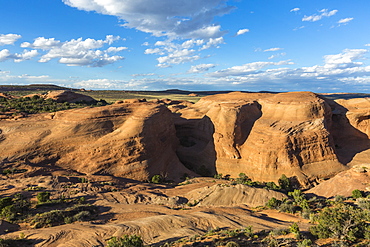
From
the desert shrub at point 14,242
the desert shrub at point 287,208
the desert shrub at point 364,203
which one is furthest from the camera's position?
the desert shrub at point 287,208

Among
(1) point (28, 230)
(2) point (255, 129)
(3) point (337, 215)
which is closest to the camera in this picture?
(3) point (337, 215)

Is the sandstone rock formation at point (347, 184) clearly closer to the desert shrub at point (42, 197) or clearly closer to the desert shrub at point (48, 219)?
the desert shrub at point (48, 219)

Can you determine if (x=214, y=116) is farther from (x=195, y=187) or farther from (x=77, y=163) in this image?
(x=77, y=163)

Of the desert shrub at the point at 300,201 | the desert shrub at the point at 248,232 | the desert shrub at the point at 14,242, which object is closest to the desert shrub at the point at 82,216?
the desert shrub at the point at 14,242

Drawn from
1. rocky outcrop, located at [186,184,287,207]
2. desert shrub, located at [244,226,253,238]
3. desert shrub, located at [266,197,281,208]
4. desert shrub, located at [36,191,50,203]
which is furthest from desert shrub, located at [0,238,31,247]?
desert shrub, located at [266,197,281,208]

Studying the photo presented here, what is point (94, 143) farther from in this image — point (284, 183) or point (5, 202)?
point (284, 183)

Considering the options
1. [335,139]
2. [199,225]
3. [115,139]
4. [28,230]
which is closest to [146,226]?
[199,225]
